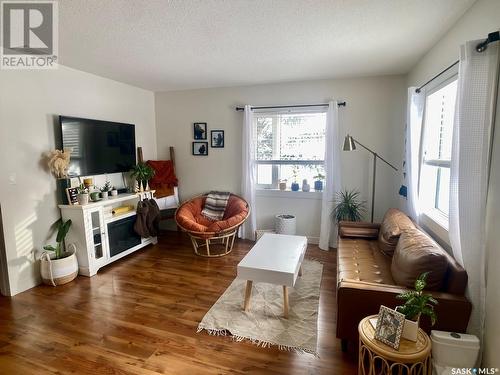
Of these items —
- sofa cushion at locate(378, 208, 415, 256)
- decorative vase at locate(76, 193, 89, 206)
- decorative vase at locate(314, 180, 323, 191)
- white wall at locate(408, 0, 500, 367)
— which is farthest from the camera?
decorative vase at locate(314, 180, 323, 191)

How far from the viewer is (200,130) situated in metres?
4.57

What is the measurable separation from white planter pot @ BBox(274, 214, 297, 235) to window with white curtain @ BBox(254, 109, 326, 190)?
551 millimetres

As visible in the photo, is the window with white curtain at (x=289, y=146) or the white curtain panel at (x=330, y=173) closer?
the white curtain panel at (x=330, y=173)

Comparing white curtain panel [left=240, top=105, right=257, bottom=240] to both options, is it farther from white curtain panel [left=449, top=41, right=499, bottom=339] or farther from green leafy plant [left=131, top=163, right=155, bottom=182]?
white curtain panel [left=449, top=41, right=499, bottom=339]

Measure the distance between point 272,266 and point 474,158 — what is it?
1611 millimetres

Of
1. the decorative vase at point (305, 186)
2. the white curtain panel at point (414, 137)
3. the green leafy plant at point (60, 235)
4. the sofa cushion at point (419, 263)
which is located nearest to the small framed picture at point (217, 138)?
the decorative vase at point (305, 186)

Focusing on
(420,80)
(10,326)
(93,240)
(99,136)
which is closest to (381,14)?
(420,80)

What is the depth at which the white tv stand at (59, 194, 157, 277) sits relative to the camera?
3.10 metres

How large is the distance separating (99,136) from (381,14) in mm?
3382

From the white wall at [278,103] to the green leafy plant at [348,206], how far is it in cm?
13

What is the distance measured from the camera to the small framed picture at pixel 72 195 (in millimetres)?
3094

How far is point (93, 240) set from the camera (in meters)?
3.18

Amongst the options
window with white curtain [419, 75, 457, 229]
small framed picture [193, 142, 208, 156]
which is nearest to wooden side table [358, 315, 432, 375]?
window with white curtain [419, 75, 457, 229]

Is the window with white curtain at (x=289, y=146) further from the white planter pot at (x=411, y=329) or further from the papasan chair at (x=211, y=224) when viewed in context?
the white planter pot at (x=411, y=329)
